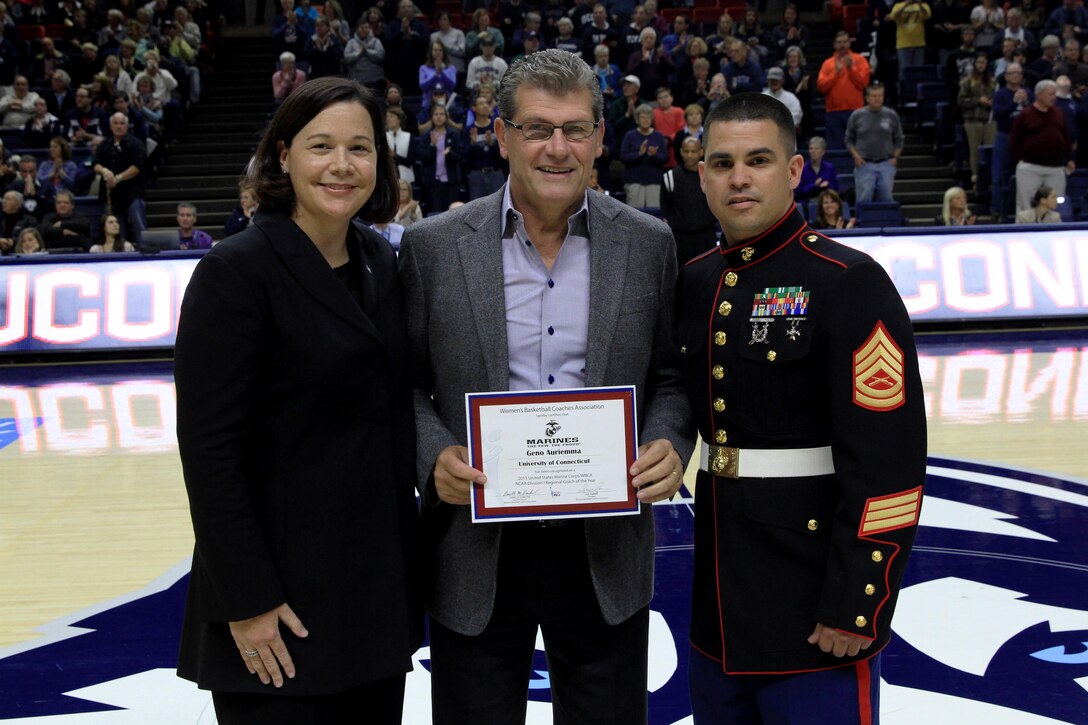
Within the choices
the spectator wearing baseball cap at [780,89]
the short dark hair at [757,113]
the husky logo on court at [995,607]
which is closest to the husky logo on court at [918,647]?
the husky logo on court at [995,607]

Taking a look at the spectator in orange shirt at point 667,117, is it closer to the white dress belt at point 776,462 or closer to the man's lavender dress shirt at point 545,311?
the man's lavender dress shirt at point 545,311

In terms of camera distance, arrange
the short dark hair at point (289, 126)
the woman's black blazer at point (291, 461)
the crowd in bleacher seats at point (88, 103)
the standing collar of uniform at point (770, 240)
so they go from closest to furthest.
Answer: the woman's black blazer at point (291, 461) < the short dark hair at point (289, 126) < the standing collar of uniform at point (770, 240) < the crowd in bleacher seats at point (88, 103)

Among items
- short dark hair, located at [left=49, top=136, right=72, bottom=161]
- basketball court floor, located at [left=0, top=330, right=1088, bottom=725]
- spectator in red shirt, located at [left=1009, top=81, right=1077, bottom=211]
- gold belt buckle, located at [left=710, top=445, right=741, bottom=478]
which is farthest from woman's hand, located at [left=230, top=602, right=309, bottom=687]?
short dark hair, located at [left=49, top=136, right=72, bottom=161]

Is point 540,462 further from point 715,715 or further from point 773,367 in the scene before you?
point 715,715

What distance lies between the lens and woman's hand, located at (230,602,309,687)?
2.22 m

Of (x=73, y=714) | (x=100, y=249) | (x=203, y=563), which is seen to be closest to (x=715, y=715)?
(x=203, y=563)

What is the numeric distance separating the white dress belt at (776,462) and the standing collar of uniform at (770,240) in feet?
1.35

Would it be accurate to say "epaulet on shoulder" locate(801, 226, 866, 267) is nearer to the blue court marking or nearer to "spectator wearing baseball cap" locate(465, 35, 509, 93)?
the blue court marking

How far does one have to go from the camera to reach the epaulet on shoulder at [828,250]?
247 centimetres

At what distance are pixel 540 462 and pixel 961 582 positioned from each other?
2981mm

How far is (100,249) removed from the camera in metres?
12.2

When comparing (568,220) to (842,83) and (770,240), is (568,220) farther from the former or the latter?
(842,83)

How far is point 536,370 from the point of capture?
2.57 meters

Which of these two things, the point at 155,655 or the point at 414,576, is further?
the point at 155,655
